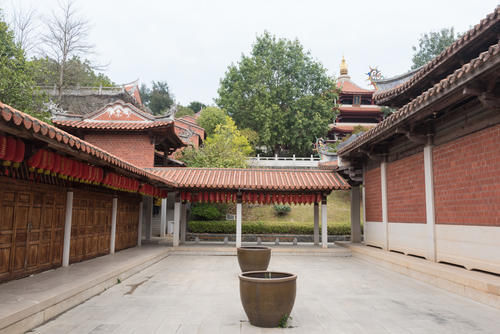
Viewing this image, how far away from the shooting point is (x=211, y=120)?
1164 inches

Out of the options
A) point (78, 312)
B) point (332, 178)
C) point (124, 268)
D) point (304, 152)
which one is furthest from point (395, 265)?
point (304, 152)

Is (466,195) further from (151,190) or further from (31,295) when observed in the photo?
(151,190)

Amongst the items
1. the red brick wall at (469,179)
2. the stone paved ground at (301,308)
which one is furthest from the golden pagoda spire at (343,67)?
the stone paved ground at (301,308)

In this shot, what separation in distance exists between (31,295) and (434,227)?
7.72m

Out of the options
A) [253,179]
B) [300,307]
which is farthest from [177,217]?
[300,307]

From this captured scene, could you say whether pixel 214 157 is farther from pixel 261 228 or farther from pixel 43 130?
pixel 43 130

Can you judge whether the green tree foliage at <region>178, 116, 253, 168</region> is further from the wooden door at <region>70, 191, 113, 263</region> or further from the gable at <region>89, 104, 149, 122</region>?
the wooden door at <region>70, 191, 113, 263</region>

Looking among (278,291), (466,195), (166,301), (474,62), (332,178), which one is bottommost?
(166,301)

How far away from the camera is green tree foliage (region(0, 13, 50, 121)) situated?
14.8 metres

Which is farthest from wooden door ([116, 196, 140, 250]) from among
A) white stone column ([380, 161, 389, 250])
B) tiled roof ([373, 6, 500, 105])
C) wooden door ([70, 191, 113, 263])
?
tiled roof ([373, 6, 500, 105])

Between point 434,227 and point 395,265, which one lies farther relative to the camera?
point 395,265

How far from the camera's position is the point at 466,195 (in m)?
6.68

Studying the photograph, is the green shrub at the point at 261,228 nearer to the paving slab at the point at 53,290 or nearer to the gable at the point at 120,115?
the gable at the point at 120,115

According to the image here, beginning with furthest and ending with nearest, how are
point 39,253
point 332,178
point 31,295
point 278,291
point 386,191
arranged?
point 332,178
point 386,191
point 39,253
point 31,295
point 278,291
